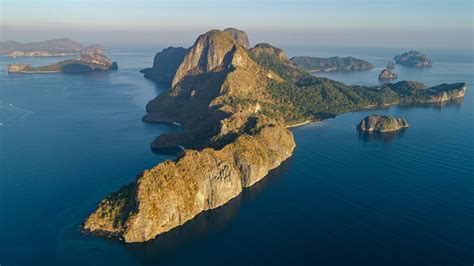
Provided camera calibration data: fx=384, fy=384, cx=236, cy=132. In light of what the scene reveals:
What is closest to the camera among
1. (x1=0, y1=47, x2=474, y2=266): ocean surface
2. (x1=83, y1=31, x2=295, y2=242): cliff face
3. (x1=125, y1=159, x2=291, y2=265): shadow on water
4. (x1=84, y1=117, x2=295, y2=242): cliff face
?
(x1=0, y1=47, x2=474, y2=266): ocean surface

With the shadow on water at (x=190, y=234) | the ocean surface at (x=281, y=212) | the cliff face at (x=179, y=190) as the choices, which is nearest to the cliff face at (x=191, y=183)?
the cliff face at (x=179, y=190)

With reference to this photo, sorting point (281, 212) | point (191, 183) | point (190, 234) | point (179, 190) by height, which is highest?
point (191, 183)

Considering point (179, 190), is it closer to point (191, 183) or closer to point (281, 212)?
point (191, 183)

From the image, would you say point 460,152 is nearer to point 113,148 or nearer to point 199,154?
point 199,154

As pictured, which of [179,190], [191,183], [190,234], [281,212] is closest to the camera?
[190,234]

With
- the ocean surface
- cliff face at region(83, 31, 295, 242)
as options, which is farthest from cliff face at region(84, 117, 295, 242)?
the ocean surface

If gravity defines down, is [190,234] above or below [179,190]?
below

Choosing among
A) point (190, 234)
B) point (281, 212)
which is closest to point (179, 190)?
point (190, 234)

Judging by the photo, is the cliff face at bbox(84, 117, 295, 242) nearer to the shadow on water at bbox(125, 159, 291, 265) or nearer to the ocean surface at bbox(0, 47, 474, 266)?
the shadow on water at bbox(125, 159, 291, 265)

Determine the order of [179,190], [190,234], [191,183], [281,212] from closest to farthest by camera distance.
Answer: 1. [190,234]
2. [179,190]
3. [191,183]
4. [281,212]
